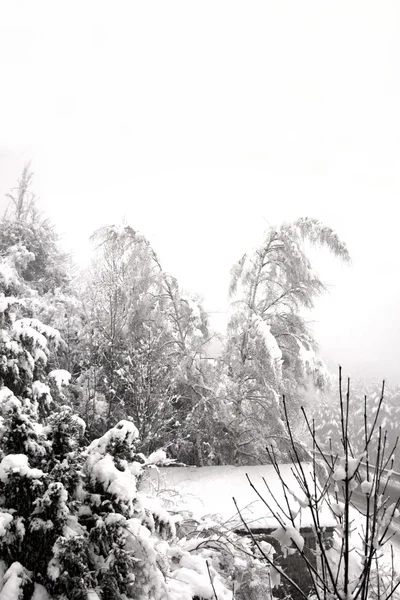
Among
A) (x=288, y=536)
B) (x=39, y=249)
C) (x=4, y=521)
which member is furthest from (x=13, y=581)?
(x=39, y=249)

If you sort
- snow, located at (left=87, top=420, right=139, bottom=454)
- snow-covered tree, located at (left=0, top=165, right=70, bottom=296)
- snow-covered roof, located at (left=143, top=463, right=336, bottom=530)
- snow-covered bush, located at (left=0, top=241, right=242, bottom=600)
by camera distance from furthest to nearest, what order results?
snow-covered tree, located at (left=0, top=165, right=70, bottom=296), snow-covered roof, located at (left=143, top=463, right=336, bottom=530), snow, located at (left=87, top=420, right=139, bottom=454), snow-covered bush, located at (left=0, top=241, right=242, bottom=600)

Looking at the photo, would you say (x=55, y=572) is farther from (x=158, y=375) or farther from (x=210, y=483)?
(x=210, y=483)

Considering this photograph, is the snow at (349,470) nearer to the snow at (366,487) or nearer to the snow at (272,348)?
the snow at (366,487)

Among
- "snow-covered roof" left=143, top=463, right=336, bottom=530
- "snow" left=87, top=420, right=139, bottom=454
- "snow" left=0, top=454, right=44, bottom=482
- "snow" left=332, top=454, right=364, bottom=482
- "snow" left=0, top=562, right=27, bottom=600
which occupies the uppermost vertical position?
"snow" left=332, top=454, right=364, bottom=482

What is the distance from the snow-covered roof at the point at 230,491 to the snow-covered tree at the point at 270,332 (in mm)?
981

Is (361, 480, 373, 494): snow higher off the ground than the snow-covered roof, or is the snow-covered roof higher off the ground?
(361, 480, 373, 494): snow

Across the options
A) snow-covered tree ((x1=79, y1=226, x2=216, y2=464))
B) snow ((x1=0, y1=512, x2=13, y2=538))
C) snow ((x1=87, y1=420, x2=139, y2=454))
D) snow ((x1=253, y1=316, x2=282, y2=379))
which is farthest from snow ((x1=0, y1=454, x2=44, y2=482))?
snow ((x1=253, y1=316, x2=282, y2=379))

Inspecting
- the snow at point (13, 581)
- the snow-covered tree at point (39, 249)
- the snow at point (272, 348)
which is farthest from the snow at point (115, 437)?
the snow-covered tree at point (39, 249)

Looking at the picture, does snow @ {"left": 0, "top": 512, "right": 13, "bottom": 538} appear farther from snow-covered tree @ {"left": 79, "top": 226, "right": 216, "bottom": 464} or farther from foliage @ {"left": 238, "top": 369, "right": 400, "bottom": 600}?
snow-covered tree @ {"left": 79, "top": 226, "right": 216, "bottom": 464}

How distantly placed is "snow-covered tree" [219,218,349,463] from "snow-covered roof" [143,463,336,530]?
98cm

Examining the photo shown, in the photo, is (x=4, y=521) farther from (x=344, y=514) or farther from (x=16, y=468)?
(x=344, y=514)

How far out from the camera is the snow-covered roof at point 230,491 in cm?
710

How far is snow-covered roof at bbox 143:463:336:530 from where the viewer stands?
7104mm

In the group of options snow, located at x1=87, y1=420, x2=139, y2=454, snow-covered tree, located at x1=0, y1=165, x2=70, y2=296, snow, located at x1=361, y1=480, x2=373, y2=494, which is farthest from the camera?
snow-covered tree, located at x1=0, y1=165, x2=70, y2=296
